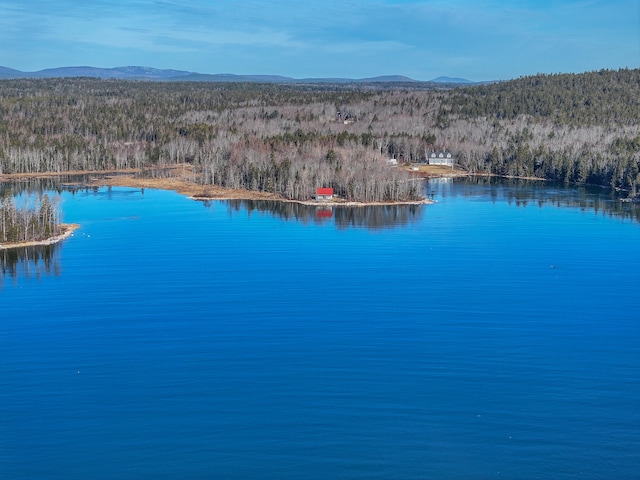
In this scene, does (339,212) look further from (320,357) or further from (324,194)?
(320,357)

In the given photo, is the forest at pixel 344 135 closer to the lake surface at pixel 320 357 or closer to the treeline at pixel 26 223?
the treeline at pixel 26 223

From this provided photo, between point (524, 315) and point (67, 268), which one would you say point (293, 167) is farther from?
point (524, 315)

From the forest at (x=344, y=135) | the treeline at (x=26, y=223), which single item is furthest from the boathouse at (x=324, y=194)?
the treeline at (x=26, y=223)

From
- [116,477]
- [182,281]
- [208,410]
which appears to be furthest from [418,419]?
[182,281]

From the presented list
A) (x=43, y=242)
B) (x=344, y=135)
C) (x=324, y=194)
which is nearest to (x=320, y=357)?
(x=43, y=242)

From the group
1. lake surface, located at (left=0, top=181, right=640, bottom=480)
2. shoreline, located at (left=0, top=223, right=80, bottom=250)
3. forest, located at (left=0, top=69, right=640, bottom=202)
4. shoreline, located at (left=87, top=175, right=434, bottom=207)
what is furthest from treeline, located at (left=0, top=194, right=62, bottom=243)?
forest, located at (left=0, top=69, right=640, bottom=202)

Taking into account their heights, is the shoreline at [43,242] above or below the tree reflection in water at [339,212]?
below

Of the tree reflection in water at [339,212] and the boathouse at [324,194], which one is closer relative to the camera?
the tree reflection in water at [339,212]
